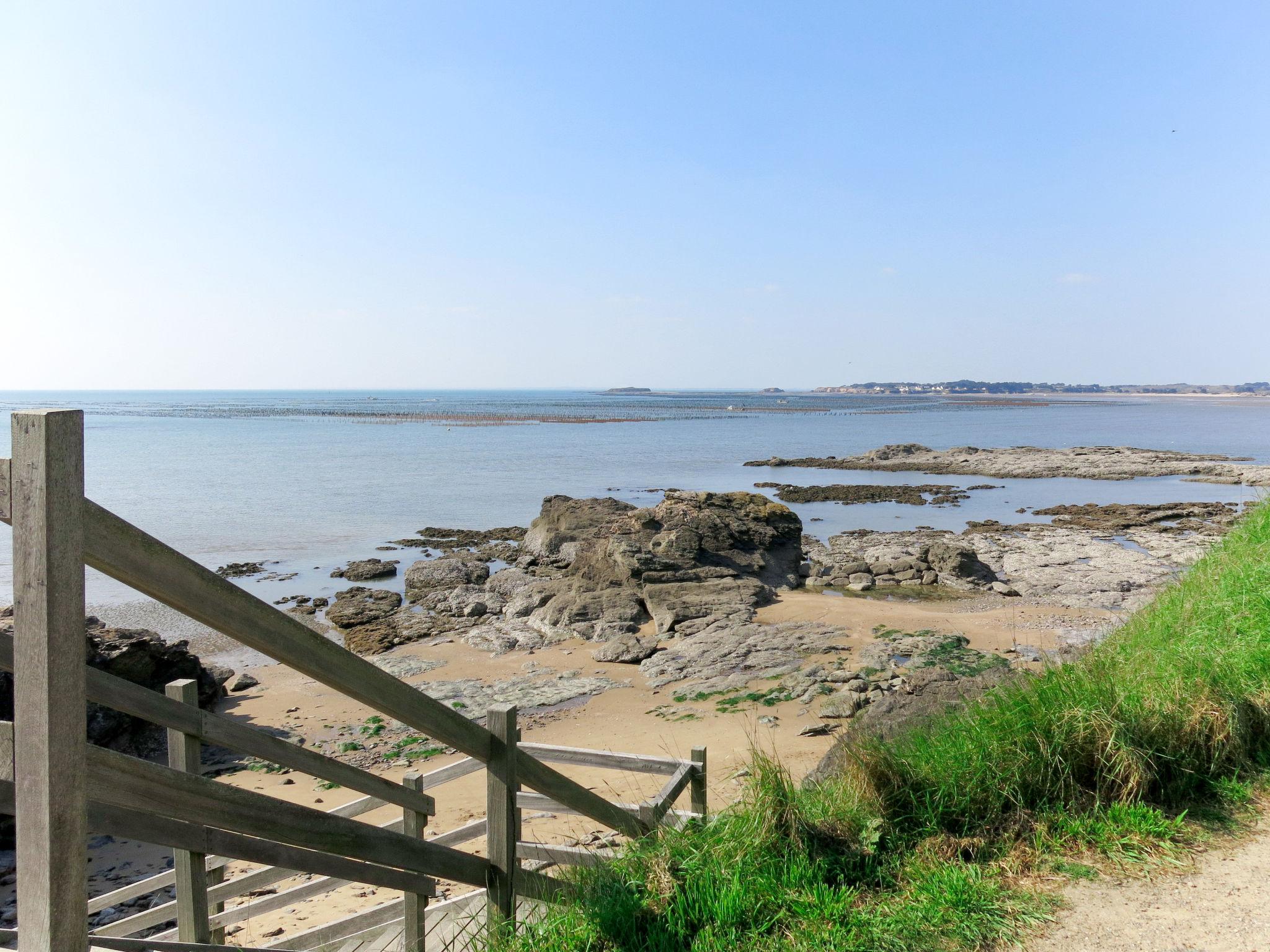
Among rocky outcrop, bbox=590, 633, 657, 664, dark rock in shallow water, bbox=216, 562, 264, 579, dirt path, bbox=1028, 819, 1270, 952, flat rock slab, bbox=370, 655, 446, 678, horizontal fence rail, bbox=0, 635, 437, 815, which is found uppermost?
horizontal fence rail, bbox=0, 635, 437, 815

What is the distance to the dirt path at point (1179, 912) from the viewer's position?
3.47 metres

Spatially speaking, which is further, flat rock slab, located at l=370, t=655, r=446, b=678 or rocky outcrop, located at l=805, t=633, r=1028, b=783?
flat rock slab, located at l=370, t=655, r=446, b=678

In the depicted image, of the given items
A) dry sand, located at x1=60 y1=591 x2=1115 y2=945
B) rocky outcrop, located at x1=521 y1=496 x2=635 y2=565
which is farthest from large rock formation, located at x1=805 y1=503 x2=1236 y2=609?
rocky outcrop, located at x1=521 y1=496 x2=635 y2=565

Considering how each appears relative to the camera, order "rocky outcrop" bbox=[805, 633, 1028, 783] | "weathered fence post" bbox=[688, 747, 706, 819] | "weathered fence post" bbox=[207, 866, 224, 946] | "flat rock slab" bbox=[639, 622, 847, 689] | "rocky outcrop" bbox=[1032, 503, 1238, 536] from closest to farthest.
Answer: "weathered fence post" bbox=[207, 866, 224, 946] → "weathered fence post" bbox=[688, 747, 706, 819] → "rocky outcrop" bbox=[805, 633, 1028, 783] → "flat rock slab" bbox=[639, 622, 847, 689] → "rocky outcrop" bbox=[1032, 503, 1238, 536]

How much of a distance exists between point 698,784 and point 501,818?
2.44 metres

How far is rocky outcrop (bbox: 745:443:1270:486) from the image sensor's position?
1811 inches

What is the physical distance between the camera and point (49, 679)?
1837 mm

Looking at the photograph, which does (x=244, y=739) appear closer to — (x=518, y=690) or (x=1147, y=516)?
(x=518, y=690)

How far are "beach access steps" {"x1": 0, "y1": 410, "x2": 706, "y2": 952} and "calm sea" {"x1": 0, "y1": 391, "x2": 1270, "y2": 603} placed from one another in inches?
759

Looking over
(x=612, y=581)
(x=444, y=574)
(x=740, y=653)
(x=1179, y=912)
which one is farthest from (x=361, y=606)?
(x=1179, y=912)

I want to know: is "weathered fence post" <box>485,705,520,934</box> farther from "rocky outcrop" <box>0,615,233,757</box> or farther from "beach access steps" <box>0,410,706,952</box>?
"rocky outcrop" <box>0,615,233,757</box>

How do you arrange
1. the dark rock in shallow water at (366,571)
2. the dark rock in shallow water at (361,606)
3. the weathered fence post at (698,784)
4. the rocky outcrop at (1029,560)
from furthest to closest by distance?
the dark rock in shallow water at (366,571)
the rocky outcrop at (1029,560)
the dark rock in shallow water at (361,606)
the weathered fence post at (698,784)

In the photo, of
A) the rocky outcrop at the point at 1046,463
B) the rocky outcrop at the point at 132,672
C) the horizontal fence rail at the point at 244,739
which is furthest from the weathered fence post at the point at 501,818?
the rocky outcrop at the point at 1046,463

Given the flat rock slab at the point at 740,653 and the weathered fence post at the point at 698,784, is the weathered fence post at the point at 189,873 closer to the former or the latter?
the weathered fence post at the point at 698,784
